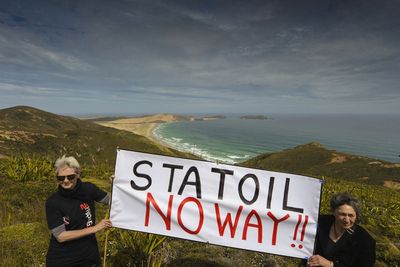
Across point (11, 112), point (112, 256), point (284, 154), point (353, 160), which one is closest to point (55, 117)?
point (11, 112)

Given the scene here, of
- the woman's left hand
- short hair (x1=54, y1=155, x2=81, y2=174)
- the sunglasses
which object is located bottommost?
the woman's left hand

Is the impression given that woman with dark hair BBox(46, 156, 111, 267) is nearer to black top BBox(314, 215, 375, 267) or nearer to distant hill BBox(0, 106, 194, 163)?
black top BBox(314, 215, 375, 267)

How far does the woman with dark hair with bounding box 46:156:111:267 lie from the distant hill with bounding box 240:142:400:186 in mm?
50531

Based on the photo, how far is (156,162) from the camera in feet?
13.2

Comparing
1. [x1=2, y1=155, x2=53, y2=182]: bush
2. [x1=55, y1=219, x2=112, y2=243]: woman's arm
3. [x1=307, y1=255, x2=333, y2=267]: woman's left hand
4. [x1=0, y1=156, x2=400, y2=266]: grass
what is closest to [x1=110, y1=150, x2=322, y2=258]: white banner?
[x1=307, y1=255, x2=333, y2=267]: woman's left hand

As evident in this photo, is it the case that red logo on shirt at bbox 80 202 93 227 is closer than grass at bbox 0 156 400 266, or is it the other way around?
red logo on shirt at bbox 80 202 93 227

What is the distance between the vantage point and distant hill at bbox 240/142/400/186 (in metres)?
56.8

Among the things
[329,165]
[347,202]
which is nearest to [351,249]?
[347,202]

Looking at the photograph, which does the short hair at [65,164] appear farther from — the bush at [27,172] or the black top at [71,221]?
the bush at [27,172]

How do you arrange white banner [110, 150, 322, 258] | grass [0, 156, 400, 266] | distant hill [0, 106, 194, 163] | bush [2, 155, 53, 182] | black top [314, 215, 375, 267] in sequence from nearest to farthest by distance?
1. black top [314, 215, 375, 267]
2. white banner [110, 150, 322, 258]
3. grass [0, 156, 400, 266]
4. bush [2, 155, 53, 182]
5. distant hill [0, 106, 194, 163]

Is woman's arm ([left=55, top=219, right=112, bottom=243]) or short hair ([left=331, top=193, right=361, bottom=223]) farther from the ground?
short hair ([left=331, top=193, right=361, bottom=223])

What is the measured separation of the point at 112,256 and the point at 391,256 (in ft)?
21.3

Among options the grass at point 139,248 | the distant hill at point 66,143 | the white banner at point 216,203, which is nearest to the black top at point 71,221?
the white banner at point 216,203

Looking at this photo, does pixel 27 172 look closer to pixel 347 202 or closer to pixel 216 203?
pixel 216 203
